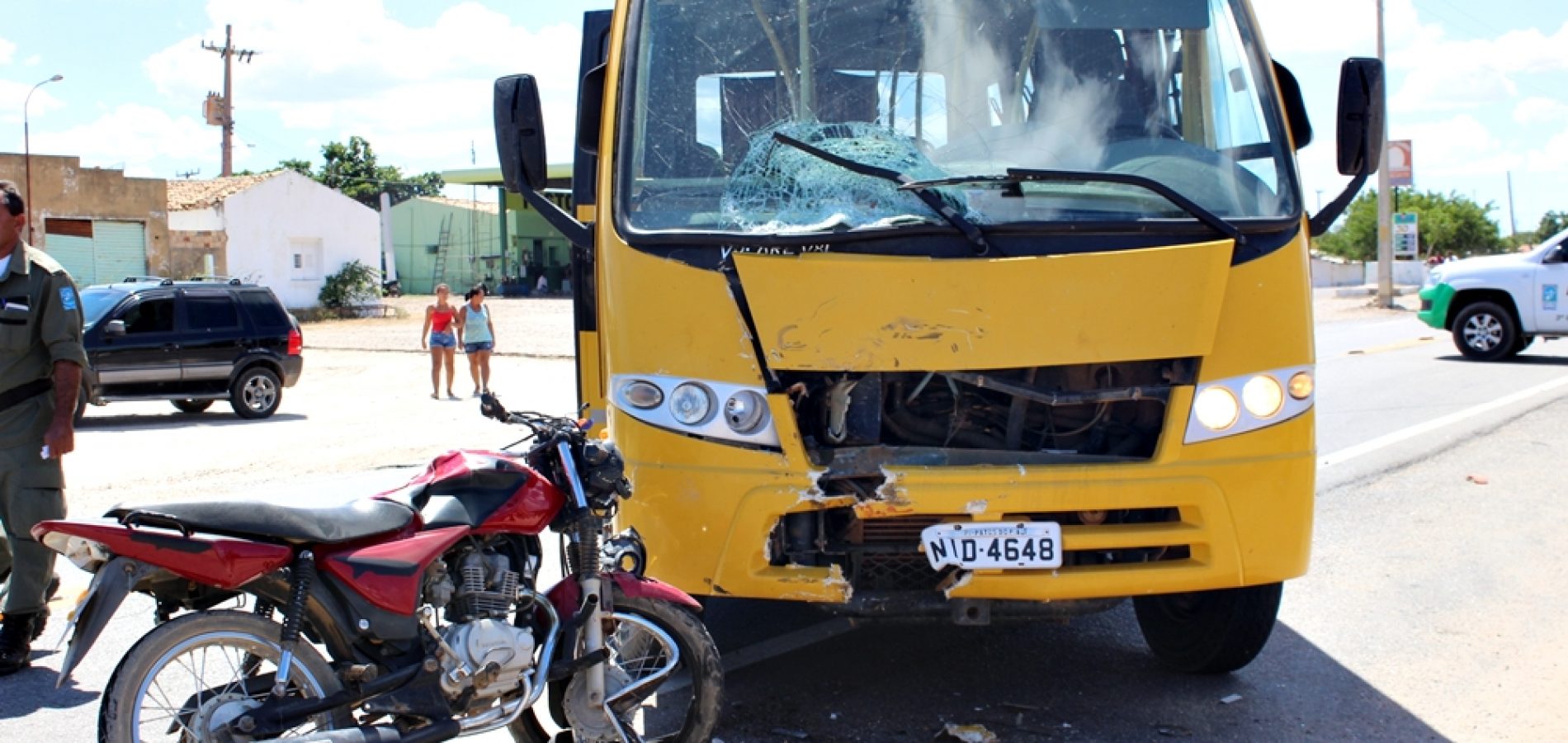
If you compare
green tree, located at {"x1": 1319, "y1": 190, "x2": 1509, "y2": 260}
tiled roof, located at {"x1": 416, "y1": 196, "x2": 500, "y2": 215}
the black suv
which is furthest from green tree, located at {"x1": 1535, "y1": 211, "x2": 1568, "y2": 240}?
the black suv

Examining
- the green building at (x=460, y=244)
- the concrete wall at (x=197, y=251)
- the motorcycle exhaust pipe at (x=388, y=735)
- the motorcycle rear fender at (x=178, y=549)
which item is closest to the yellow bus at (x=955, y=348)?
the motorcycle exhaust pipe at (x=388, y=735)

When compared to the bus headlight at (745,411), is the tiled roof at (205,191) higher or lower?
higher

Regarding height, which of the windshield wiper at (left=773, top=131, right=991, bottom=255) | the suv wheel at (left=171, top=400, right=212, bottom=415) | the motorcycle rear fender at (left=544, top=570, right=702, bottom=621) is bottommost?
the suv wheel at (left=171, top=400, right=212, bottom=415)

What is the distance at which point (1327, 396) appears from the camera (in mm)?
15266

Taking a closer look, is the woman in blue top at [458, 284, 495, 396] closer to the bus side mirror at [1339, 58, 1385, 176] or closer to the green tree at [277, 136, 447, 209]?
A: the bus side mirror at [1339, 58, 1385, 176]

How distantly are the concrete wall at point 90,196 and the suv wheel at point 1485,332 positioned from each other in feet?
104

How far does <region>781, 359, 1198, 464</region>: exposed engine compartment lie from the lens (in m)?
4.55

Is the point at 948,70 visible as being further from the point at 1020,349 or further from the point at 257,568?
the point at 257,568

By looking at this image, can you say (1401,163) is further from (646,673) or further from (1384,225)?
(646,673)

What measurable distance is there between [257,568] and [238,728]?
413mm

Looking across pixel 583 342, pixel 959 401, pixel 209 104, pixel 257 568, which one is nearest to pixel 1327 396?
pixel 583 342

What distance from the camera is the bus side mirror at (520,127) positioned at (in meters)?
5.13

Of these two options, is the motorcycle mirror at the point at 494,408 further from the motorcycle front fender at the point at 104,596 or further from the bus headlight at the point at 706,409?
the motorcycle front fender at the point at 104,596

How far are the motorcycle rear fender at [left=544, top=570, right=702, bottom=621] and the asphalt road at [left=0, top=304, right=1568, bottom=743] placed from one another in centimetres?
66
